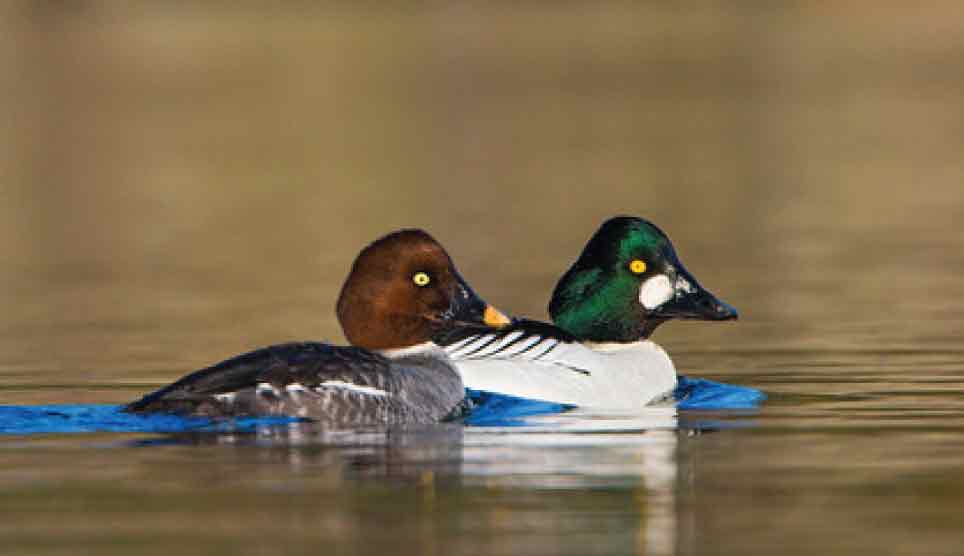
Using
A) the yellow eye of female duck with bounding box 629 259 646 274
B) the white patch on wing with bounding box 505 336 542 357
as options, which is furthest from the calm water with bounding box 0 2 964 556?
the yellow eye of female duck with bounding box 629 259 646 274

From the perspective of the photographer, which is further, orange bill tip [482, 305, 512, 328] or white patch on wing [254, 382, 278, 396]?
orange bill tip [482, 305, 512, 328]

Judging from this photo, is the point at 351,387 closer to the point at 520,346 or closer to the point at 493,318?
the point at 493,318

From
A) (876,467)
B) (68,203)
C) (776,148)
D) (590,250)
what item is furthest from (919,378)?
(776,148)

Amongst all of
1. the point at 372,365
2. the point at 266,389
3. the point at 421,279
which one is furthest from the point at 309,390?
the point at 421,279

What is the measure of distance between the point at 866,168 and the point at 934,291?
1353cm

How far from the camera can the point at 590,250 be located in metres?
15.6

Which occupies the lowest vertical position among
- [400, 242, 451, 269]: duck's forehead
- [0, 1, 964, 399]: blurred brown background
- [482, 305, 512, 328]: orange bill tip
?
[482, 305, 512, 328]: orange bill tip

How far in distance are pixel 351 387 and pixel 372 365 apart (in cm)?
23

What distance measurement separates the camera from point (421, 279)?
1426 centimetres

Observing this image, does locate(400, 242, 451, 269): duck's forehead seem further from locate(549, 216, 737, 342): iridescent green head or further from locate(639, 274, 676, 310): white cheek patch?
locate(639, 274, 676, 310): white cheek patch

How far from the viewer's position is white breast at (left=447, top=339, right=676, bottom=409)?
14.4 meters

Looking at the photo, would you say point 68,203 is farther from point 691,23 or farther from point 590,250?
point 691,23

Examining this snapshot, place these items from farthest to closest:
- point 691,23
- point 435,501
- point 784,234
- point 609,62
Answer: point 691,23 < point 609,62 < point 784,234 < point 435,501

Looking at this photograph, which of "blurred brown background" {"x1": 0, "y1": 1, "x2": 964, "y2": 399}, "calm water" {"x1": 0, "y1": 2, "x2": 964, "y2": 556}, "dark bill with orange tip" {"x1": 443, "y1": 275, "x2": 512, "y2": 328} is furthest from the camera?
"blurred brown background" {"x1": 0, "y1": 1, "x2": 964, "y2": 399}
